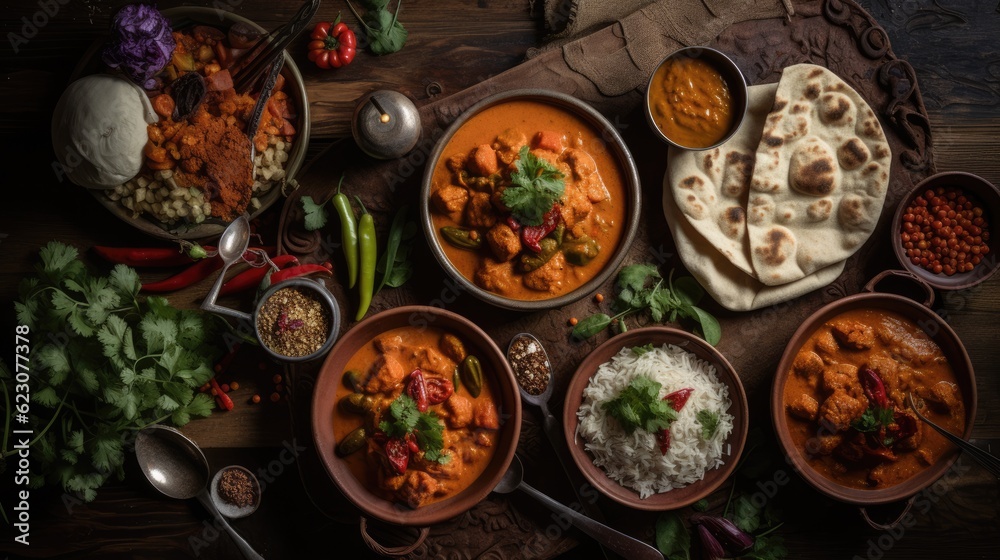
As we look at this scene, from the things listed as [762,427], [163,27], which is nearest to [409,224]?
[163,27]

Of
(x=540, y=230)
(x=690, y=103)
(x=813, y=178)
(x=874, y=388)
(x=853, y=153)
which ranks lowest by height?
(x=874, y=388)

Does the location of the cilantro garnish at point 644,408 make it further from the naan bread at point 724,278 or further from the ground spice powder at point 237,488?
the ground spice powder at point 237,488

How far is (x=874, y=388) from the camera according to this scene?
13.5ft

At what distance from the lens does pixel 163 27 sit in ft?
13.4

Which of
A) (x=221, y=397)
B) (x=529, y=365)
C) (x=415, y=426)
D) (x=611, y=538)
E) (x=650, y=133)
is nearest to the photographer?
(x=415, y=426)

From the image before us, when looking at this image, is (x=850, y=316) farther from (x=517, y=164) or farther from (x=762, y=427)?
(x=517, y=164)

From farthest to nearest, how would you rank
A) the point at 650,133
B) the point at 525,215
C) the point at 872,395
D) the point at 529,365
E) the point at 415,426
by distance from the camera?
the point at 650,133, the point at 529,365, the point at 872,395, the point at 525,215, the point at 415,426

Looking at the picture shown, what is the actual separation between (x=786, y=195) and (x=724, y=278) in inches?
25.8

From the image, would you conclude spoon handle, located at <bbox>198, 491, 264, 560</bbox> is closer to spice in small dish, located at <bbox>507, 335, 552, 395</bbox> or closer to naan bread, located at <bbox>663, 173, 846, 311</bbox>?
spice in small dish, located at <bbox>507, 335, 552, 395</bbox>

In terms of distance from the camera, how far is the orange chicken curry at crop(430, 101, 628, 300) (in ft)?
13.3

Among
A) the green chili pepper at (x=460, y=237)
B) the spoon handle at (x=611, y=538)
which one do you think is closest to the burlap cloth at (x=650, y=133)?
the green chili pepper at (x=460, y=237)

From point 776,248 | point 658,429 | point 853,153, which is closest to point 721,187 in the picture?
point 776,248

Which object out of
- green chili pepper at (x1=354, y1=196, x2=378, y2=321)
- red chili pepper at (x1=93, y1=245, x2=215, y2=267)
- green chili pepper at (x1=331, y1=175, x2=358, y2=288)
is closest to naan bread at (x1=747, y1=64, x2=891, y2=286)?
green chili pepper at (x1=354, y1=196, x2=378, y2=321)

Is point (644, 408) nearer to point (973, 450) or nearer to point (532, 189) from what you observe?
point (532, 189)
